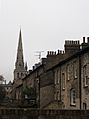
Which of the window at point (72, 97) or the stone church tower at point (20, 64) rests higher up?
the stone church tower at point (20, 64)

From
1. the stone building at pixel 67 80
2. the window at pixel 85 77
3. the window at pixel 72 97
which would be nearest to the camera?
the window at pixel 85 77

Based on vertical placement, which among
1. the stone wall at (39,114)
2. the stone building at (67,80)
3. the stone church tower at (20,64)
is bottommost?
the stone wall at (39,114)

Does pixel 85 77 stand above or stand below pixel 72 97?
above

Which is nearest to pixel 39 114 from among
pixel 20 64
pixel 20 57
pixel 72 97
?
pixel 72 97

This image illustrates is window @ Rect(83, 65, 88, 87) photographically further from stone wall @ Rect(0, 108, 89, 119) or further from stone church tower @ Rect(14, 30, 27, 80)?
stone church tower @ Rect(14, 30, 27, 80)

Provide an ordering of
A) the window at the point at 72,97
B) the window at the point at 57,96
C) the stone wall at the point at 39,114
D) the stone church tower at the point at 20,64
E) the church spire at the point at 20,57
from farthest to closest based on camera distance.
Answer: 1. the church spire at the point at 20,57
2. the stone church tower at the point at 20,64
3. the window at the point at 57,96
4. the window at the point at 72,97
5. the stone wall at the point at 39,114

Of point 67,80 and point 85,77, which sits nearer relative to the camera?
point 85,77

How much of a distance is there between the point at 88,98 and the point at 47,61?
903 inches

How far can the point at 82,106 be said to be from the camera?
108 feet

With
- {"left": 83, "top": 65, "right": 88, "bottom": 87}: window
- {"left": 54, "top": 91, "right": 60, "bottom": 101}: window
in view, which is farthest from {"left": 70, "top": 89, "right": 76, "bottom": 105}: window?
{"left": 54, "top": 91, "right": 60, "bottom": 101}: window

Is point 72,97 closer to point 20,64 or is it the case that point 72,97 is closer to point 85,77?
point 85,77

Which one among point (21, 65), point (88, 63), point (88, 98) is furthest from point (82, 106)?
point (21, 65)

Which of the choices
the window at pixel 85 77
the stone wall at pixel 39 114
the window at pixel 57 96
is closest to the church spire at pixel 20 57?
the window at pixel 57 96

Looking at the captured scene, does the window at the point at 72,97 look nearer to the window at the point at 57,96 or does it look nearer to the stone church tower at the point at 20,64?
the window at the point at 57,96
